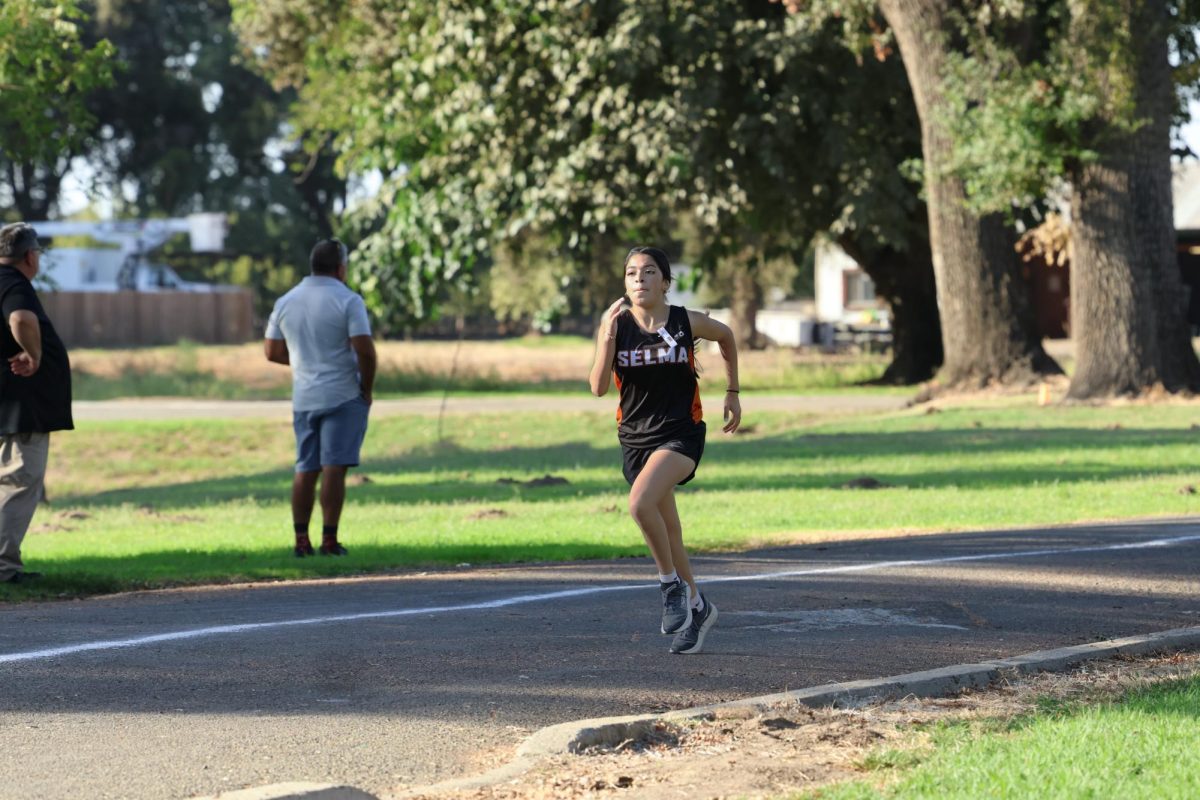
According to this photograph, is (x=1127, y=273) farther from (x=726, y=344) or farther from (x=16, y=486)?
(x=726, y=344)

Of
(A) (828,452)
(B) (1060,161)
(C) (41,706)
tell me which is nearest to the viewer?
(C) (41,706)

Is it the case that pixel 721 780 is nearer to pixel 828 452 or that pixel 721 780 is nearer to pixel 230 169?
pixel 828 452

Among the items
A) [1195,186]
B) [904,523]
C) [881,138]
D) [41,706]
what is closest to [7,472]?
[41,706]

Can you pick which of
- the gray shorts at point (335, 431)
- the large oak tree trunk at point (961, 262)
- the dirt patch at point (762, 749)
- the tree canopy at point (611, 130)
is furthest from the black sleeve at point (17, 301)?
the tree canopy at point (611, 130)

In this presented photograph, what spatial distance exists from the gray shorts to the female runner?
4.29m

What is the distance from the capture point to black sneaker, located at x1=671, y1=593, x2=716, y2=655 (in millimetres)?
8180

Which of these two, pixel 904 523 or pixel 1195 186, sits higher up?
pixel 1195 186

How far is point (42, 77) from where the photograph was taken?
17.8m

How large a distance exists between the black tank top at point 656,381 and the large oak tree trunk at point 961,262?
20141mm

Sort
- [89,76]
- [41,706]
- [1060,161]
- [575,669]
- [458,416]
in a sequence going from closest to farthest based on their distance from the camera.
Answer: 1. [41,706]
2. [575,669]
3. [89,76]
4. [1060,161]
5. [458,416]

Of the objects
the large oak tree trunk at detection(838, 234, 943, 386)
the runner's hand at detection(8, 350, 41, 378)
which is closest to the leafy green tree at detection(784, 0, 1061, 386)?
the large oak tree trunk at detection(838, 234, 943, 386)

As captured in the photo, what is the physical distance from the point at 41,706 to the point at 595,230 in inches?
1051

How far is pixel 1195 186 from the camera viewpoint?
202ft

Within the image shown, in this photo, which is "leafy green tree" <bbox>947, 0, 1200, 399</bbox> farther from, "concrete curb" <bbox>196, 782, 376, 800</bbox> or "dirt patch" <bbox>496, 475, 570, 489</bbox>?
"concrete curb" <bbox>196, 782, 376, 800</bbox>
